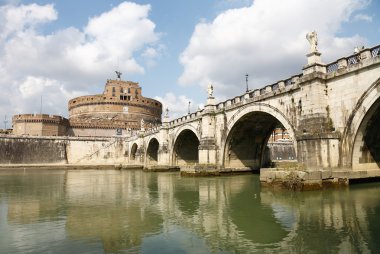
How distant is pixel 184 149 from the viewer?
41.5m

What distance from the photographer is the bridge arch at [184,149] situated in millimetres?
39469

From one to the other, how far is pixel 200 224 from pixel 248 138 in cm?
2048

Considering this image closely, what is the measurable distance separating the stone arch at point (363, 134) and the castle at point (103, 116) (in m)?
60.5

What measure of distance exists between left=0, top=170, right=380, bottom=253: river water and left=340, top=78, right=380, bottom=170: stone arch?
2110 millimetres

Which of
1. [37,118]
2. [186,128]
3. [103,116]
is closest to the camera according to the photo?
[186,128]

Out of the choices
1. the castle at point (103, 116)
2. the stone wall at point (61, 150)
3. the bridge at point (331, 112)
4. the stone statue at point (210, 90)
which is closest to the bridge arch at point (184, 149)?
the stone statue at point (210, 90)

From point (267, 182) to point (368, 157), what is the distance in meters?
5.38

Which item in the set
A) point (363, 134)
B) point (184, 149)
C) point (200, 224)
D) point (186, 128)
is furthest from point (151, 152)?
point (200, 224)

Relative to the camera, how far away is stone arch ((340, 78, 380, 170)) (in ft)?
48.4

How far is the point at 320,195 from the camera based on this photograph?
13617 mm

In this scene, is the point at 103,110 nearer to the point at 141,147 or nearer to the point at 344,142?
the point at 141,147

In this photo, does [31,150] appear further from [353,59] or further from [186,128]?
[353,59]

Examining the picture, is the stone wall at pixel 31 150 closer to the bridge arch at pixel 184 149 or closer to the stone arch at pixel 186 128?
the bridge arch at pixel 184 149

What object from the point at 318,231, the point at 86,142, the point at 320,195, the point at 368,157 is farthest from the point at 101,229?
the point at 86,142
